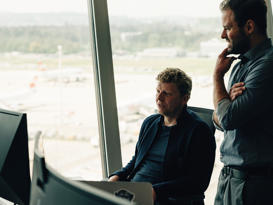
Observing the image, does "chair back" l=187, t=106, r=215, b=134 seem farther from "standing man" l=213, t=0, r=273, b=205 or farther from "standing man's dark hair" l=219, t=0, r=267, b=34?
"standing man's dark hair" l=219, t=0, r=267, b=34

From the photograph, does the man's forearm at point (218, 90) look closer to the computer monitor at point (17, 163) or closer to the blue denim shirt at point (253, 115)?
the blue denim shirt at point (253, 115)

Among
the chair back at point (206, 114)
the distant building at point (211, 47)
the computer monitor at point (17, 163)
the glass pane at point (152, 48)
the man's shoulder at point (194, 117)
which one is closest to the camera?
the computer monitor at point (17, 163)

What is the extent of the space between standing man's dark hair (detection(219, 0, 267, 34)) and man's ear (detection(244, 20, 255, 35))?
17mm

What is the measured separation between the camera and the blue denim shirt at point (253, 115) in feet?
4.98

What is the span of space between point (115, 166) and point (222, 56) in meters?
1.43

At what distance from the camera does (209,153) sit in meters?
1.89

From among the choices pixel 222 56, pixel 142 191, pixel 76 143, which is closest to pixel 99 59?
pixel 76 143

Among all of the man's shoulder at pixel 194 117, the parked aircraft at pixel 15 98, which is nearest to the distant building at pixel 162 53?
the man's shoulder at pixel 194 117

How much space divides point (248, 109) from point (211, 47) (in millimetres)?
1677

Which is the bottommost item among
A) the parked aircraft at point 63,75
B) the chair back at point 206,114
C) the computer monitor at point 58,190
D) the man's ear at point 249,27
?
the chair back at point 206,114

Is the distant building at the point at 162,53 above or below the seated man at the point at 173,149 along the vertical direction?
above

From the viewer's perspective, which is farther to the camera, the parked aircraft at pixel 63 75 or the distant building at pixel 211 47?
the distant building at pixel 211 47

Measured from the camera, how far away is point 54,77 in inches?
101

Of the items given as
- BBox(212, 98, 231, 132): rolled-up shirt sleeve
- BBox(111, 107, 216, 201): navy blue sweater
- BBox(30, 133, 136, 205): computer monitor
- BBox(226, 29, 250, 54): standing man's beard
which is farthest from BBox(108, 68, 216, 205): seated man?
BBox(30, 133, 136, 205): computer monitor
